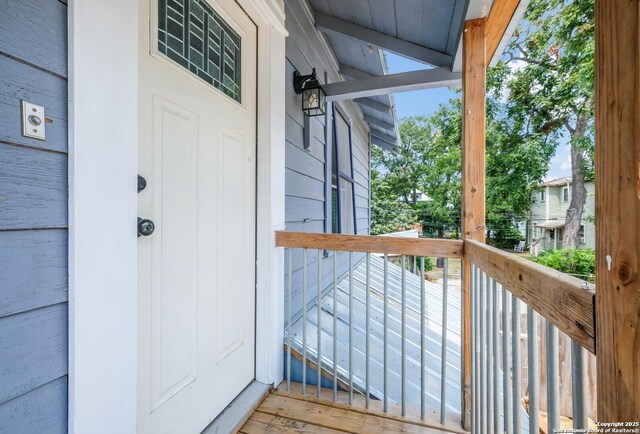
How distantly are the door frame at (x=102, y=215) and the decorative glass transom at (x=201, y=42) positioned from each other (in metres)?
0.32

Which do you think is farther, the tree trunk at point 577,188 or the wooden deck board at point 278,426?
the wooden deck board at point 278,426

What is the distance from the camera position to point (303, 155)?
2.54 metres

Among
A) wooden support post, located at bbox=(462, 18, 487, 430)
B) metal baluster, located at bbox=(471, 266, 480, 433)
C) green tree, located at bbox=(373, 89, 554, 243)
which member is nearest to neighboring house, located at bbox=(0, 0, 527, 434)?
wooden support post, located at bbox=(462, 18, 487, 430)

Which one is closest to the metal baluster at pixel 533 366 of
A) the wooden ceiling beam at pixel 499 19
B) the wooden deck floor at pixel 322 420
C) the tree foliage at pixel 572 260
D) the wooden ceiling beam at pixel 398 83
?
the wooden deck floor at pixel 322 420

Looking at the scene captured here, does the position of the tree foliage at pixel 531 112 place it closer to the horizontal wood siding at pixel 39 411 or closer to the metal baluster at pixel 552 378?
the metal baluster at pixel 552 378

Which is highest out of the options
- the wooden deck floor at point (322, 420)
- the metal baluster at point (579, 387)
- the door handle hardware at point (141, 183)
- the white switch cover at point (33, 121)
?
the white switch cover at point (33, 121)

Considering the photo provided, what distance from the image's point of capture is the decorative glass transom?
123 cm

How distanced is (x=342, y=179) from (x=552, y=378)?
385 centimetres

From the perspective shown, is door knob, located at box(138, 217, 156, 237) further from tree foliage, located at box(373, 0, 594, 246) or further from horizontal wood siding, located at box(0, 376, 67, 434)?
tree foliage, located at box(373, 0, 594, 246)

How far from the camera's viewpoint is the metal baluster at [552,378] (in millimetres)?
626

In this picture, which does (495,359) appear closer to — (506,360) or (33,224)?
(506,360)

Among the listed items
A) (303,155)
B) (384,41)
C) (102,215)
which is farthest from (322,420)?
(384,41)

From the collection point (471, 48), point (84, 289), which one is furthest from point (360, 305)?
point (84, 289)

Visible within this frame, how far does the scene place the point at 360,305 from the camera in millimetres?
2875
